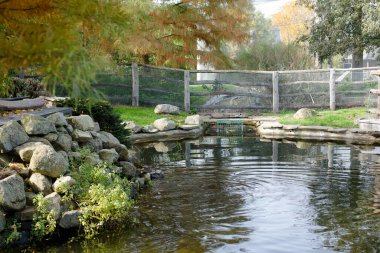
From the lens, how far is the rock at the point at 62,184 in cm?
646

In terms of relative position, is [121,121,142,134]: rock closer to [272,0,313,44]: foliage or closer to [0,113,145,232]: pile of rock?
[0,113,145,232]: pile of rock

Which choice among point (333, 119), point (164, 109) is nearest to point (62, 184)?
point (333, 119)

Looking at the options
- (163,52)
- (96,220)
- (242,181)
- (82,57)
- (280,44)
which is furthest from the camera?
(280,44)

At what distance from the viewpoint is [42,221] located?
5914 millimetres

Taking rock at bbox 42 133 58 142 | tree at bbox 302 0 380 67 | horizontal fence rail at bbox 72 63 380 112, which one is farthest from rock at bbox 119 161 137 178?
tree at bbox 302 0 380 67

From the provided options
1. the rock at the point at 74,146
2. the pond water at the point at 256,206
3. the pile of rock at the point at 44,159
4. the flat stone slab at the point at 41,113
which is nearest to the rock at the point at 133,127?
the pond water at the point at 256,206

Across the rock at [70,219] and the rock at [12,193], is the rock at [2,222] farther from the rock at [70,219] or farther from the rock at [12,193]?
the rock at [70,219]

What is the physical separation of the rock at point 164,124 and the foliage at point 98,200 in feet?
25.9

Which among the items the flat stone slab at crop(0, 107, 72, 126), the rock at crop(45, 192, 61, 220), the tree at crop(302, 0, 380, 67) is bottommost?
the rock at crop(45, 192, 61, 220)

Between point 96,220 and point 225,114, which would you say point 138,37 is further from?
point 96,220

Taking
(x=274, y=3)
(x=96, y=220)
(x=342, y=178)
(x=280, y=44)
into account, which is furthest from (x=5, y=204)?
(x=274, y=3)

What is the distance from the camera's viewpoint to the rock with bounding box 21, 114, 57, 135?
7395 millimetres

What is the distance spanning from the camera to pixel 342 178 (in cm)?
929

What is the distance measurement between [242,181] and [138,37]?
386 inches
